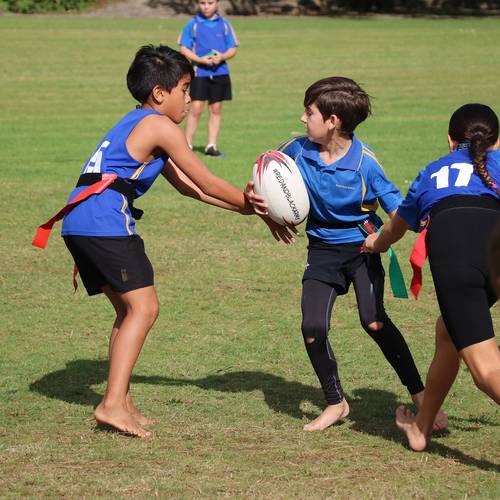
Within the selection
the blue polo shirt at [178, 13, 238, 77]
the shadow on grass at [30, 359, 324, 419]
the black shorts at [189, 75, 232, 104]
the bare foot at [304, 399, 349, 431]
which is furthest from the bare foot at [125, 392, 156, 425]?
the blue polo shirt at [178, 13, 238, 77]

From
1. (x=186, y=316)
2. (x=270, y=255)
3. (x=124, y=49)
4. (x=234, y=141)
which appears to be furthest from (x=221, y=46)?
(x=124, y=49)

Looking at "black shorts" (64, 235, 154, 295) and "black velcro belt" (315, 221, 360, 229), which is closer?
"black shorts" (64, 235, 154, 295)

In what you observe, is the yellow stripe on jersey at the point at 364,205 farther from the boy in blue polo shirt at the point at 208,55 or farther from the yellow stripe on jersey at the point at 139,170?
the boy in blue polo shirt at the point at 208,55

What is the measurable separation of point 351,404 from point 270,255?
374cm

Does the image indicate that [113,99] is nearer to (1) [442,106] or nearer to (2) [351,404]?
(1) [442,106]

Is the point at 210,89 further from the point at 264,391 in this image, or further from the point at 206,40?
the point at 264,391

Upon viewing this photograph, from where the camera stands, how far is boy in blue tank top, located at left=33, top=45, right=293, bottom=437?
5.57m

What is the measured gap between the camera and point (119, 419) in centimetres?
550

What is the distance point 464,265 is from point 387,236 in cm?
60

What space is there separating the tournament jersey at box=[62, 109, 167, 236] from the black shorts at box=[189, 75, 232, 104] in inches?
381

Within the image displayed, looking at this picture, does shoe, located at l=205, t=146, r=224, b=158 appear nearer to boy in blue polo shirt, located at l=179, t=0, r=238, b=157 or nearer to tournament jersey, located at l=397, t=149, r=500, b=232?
boy in blue polo shirt, located at l=179, t=0, r=238, b=157

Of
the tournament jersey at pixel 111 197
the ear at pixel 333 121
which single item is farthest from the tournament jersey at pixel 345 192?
the tournament jersey at pixel 111 197

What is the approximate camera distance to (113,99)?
1973cm

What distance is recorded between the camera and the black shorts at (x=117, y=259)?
5.56 metres
